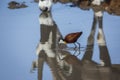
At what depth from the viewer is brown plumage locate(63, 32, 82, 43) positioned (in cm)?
170

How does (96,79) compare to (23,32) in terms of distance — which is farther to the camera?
(23,32)

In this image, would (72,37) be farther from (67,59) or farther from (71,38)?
(67,59)

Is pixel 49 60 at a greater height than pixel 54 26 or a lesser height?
lesser

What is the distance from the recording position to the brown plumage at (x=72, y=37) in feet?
5.57

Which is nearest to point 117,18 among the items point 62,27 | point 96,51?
point 96,51

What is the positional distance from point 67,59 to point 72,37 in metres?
0.14

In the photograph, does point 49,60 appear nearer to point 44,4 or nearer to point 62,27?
point 62,27

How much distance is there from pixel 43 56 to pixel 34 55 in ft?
0.19

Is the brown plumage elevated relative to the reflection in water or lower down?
elevated

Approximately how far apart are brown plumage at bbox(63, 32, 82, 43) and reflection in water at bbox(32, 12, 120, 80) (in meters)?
0.04

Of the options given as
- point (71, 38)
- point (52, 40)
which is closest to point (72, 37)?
point (71, 38)

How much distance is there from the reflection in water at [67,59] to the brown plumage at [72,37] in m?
0.04

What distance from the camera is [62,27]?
1.72 metres

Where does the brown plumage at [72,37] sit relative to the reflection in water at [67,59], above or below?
above
